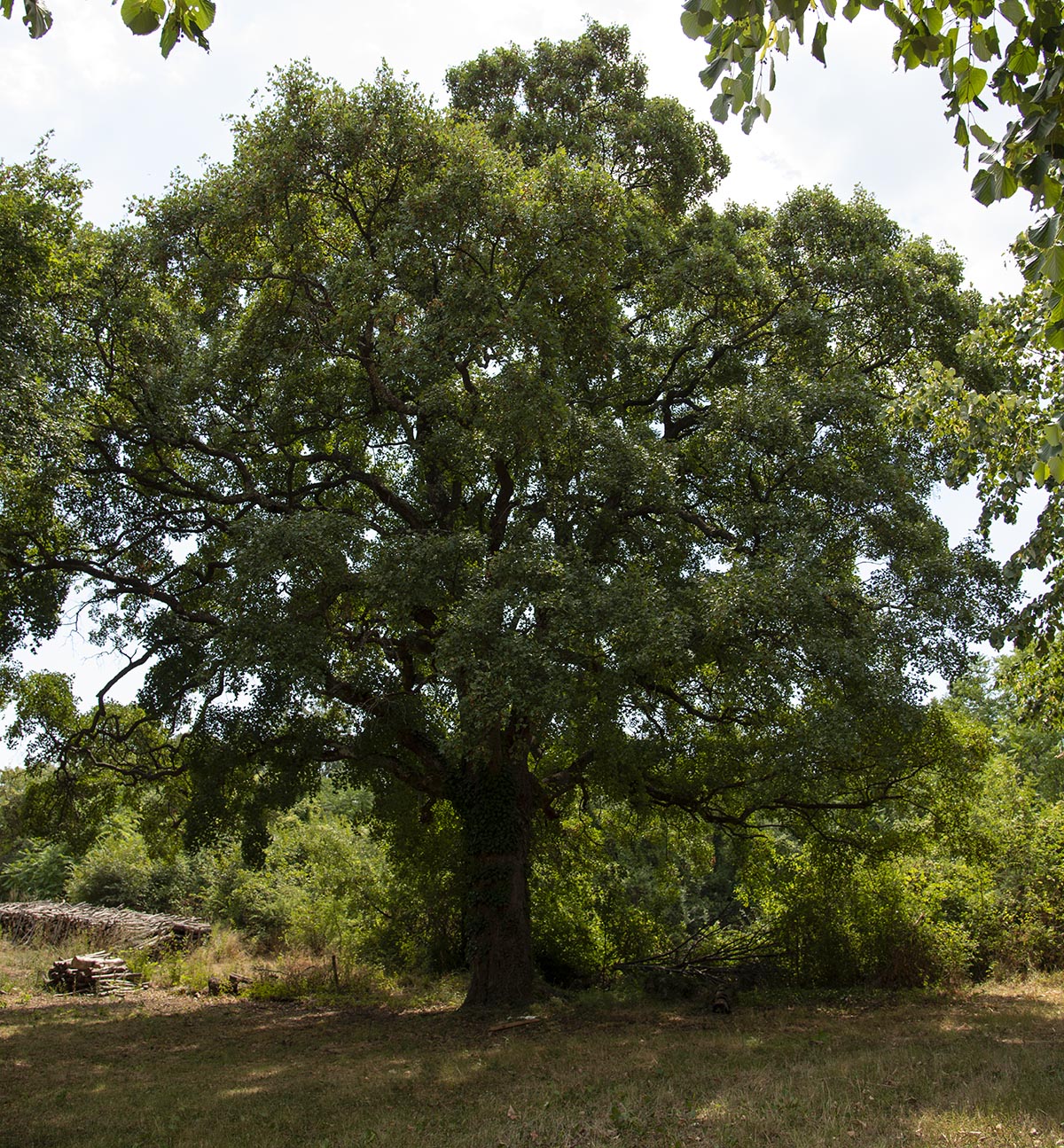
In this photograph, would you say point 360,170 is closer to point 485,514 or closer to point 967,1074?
point 485,514

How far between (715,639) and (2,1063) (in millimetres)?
9099

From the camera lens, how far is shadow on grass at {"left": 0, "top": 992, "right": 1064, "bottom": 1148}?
625 cm

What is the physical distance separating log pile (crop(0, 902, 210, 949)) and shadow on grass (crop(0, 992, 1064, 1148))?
22.0 ft

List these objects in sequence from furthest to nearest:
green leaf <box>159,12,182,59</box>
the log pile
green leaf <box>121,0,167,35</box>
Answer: the log pile
green leaf <box>159,12,182,59</box>
green leaf <box>121,0,167,35</box>

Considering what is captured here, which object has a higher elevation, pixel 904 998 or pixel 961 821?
pixel 961 821

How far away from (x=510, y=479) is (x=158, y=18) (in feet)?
34.5

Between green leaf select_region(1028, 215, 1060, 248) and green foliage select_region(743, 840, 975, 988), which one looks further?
green foliage select_region(743, 840, 975, 988)

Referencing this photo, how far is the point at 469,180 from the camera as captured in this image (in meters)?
11.1

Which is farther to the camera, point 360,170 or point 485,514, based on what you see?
point 485,514

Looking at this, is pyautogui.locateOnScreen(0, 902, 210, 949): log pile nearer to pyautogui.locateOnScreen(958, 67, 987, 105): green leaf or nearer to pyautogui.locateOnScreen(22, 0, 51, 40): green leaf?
pyautogui.locateOnScreen(22, 0, 51, 40): green leaf

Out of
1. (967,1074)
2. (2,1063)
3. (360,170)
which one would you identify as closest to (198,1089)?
(2,1063)

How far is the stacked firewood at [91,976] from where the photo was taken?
1617 cm

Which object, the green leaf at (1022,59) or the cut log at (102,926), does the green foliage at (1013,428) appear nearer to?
the green leaf at (1022,59)

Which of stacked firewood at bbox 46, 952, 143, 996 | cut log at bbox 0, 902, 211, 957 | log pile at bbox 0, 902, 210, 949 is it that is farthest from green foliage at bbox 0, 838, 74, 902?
stacked firewood at bbox 46, 952, 143, 996
